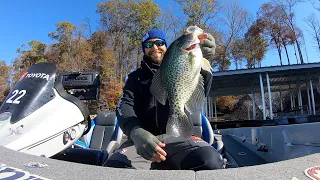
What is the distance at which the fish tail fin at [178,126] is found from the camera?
1.49 metres

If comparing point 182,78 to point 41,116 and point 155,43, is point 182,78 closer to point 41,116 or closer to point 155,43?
point 155,43

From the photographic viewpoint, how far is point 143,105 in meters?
2.21

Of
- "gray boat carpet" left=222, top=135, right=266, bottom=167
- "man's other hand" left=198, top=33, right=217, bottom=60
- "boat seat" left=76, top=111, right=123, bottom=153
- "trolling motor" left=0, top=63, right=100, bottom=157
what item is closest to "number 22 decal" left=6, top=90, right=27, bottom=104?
"trolling motor" left=0, top=63, right=100, bottom=157

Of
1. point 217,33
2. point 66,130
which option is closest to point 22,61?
point 217,33

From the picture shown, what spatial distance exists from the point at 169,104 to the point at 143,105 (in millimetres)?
635

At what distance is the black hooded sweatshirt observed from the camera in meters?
1.96

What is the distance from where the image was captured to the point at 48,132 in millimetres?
2307

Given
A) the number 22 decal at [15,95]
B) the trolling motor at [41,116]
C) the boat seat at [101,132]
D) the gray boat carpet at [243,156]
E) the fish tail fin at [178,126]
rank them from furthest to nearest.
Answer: the boat seat at [101,132] → the gray boat carpet at [243,156] → the number 22 decal at [15,95] → the trolling motor at [41,116] → the fish tail fin at [178,126]

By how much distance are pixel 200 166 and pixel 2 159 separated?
44.2 inches

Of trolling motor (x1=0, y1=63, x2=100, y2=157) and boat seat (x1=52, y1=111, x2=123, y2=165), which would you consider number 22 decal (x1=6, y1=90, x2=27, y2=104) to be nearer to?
trolling motor (x1=0, y1=63, x2=100, y2=157)

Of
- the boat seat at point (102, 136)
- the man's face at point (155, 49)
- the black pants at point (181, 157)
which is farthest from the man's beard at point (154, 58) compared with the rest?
the boat seat at point (102, 136)

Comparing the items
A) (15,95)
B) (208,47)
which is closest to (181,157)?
(208,47)

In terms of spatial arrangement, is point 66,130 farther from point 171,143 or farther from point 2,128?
point 171,143

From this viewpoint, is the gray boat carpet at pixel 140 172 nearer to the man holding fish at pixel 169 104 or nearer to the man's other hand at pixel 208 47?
the man holding fish at pixel 169 104
